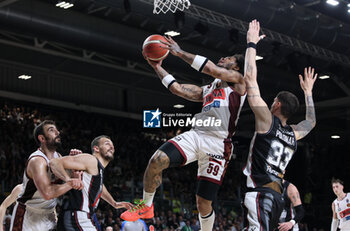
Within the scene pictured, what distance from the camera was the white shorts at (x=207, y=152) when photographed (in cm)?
707

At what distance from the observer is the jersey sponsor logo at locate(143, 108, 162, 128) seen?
84.7 feet

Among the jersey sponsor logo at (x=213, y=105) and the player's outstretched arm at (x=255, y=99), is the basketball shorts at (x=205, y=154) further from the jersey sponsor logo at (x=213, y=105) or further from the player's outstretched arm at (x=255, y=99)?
the player's outstretched arm at (x=255, y=99)

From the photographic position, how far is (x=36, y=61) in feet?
74.4

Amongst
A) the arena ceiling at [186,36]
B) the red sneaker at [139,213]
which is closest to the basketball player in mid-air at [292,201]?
the red sneaker at [139,213]

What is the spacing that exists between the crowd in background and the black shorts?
31.2ft

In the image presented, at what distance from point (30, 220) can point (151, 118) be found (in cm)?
1977

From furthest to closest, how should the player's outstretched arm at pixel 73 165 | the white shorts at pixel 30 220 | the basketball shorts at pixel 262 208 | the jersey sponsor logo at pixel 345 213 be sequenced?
the jersey sponsor logo at pixel 345 213
the white shorts at pixel 30 220
the player's outstretched arm at pixel 73 165
the basketball shorts at pixel 262 208

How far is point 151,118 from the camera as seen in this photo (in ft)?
86.8

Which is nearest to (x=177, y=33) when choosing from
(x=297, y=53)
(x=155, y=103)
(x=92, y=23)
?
(x=92, y=23)

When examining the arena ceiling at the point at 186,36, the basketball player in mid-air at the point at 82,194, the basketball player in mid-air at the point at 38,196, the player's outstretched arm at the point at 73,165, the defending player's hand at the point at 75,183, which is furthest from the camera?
the arena ceiling at the point at 186,36

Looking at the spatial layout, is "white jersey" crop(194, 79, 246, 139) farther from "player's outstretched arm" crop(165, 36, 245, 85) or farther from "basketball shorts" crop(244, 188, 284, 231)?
"basketball shorts" crop(244, 188, 284, 231)

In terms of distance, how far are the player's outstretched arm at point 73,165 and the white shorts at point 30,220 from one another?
0.81 metres

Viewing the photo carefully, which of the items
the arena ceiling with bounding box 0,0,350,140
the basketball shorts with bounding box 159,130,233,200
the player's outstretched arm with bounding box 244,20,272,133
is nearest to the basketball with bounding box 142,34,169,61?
the basketball shorts with bounding box 159,130,233,200

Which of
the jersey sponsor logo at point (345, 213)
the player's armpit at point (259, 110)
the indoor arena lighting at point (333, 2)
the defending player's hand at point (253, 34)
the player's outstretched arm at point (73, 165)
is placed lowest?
the jersey sponsor logo at point (345, 213)
